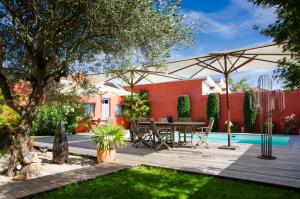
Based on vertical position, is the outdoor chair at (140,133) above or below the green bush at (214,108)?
below

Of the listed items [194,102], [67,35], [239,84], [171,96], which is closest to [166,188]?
[67,35]

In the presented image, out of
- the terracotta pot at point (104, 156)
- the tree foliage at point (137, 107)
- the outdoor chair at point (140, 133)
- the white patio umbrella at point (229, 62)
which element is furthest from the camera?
the tree foliage at point (137, 107)

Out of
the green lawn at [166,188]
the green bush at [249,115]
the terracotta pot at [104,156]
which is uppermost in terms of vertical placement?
the green bush at [249,115]

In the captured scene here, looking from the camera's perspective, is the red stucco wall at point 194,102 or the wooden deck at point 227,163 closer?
the wooden deck at point 227,163

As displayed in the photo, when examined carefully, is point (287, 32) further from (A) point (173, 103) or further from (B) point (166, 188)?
(A) point (173, 103)

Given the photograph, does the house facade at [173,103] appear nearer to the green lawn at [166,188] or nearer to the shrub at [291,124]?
the shrub at [291,124]

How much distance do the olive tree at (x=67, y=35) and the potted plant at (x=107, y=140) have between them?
69.0 inches

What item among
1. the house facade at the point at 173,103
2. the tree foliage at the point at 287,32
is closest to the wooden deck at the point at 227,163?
the tree foliage at the point at 287,32

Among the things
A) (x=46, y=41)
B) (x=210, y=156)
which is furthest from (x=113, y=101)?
(x=46, y=41)

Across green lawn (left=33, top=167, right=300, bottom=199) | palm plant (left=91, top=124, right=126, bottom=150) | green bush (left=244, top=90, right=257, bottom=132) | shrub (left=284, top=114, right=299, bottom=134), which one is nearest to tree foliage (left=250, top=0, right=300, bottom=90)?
green lawn (left=33, top=167, right=300, bottom=199)

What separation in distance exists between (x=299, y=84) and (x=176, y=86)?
55.7 feet

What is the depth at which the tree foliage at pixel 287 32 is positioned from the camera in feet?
11.1

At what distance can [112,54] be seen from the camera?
640cm

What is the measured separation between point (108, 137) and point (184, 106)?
1354cm
